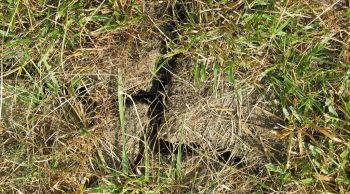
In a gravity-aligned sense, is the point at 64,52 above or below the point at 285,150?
above

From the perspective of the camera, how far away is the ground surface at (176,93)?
2488 millimetres

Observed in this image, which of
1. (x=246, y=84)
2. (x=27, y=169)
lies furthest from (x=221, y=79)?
(x=27, y=169)

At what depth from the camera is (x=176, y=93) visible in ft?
8.36

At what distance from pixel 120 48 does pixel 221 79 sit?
→ 497 millimetres

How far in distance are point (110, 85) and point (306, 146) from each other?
37.2 inches

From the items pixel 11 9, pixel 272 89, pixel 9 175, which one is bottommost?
→ pixel 9 175

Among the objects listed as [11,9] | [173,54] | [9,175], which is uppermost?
[11,9]

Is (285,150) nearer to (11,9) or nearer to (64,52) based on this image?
(64,52)

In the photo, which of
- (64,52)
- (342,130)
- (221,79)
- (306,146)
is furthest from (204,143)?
(64,52)

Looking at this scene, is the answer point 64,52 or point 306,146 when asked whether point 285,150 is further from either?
point 64,52

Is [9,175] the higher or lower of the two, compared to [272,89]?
lower

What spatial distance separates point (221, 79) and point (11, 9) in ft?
3.39

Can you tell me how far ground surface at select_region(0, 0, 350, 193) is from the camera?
249 cm

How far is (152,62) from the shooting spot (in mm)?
2574
